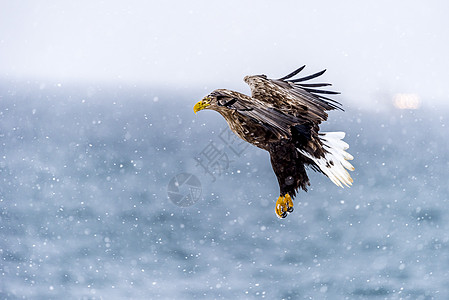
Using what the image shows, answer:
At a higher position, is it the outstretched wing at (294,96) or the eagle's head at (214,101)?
the outstretched wing at (294,96)

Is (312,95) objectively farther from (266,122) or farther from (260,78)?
(266,122)

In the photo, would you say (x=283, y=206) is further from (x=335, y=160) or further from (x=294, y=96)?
(x=294, y=96)

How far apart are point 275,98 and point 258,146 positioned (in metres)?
0.73

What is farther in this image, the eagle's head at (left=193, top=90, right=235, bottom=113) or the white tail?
the white tail

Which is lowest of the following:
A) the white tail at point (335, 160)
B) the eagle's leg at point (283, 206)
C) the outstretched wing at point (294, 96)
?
the eagle's leg at point (283, 206)

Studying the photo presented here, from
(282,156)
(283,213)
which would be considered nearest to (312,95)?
(282,156)

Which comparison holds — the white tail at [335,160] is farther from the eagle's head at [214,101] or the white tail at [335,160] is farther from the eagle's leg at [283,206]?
the eagle's head at [214,101]

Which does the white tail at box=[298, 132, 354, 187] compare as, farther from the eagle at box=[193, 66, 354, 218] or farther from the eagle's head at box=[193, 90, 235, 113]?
the eagle's head at box=[193, 90, 235, 113]

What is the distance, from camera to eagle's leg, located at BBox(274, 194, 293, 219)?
523cm

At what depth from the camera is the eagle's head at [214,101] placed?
450 cm

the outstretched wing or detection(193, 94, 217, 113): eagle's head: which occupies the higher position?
the outstretched wing

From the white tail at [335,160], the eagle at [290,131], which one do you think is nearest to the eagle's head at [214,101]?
the eagle at [290,131]

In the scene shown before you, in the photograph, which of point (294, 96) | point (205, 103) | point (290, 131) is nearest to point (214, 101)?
point (205, 103)

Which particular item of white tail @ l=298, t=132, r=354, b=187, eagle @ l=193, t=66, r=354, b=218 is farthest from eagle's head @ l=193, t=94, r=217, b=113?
white tail @ l=298, t=132, r=354, b=187
